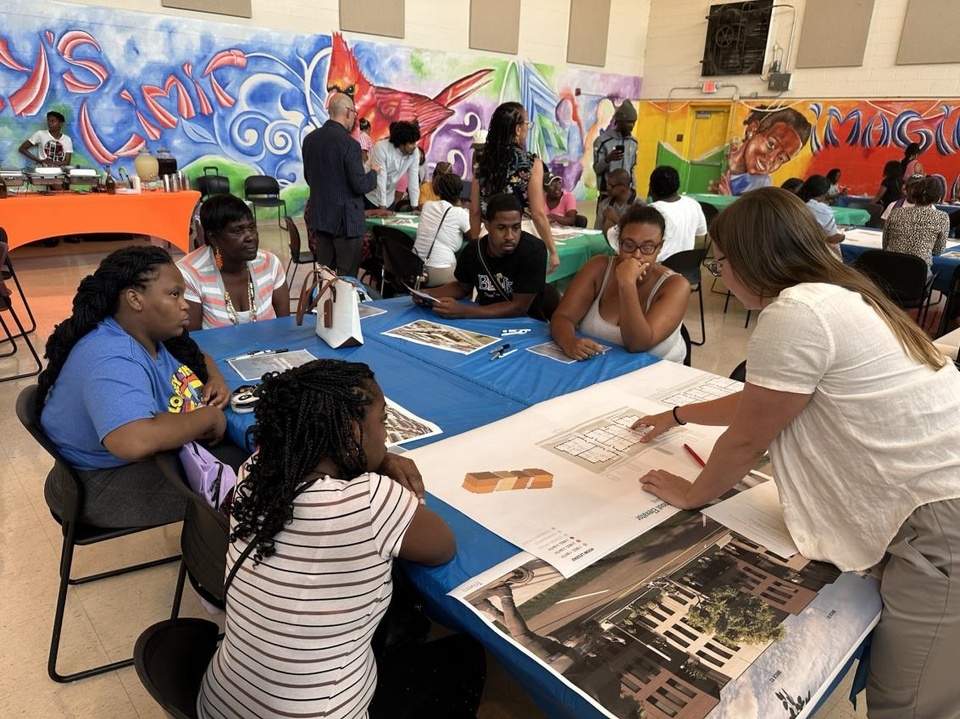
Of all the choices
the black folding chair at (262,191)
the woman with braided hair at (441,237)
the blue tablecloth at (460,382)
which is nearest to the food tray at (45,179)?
the black folding chair at (262,191)

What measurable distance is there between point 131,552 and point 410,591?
1588 millimetres

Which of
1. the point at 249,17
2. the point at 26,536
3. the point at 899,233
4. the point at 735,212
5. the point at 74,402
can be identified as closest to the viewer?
the point at 735,212

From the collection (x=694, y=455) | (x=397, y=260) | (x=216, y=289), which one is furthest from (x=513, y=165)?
(x=694, y=455)

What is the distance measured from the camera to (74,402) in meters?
1.49

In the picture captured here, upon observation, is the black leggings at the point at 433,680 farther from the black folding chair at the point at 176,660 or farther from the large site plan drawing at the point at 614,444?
the large site plan drawing at the point at 614,444

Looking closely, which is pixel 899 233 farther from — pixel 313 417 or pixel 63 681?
pixel 63 681

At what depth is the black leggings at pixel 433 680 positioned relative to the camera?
44.8 inches

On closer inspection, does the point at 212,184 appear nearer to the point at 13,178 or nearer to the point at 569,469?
the point at 13,178

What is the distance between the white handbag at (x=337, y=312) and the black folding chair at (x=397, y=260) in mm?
1595

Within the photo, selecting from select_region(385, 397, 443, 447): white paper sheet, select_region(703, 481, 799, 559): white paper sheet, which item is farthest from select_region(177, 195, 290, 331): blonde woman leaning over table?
select_region(703, 481, 799, 559): white paper sheet

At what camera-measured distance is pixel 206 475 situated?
1384 millimetres

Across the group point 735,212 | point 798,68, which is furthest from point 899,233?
point 798,68

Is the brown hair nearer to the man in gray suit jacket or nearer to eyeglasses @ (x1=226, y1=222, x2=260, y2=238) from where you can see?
eyeglasses @ (x1=226, y1=222, x2=260, y2=238)

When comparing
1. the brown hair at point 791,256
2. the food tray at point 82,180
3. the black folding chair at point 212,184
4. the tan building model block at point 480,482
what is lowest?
the tan building model block at point 480,482
